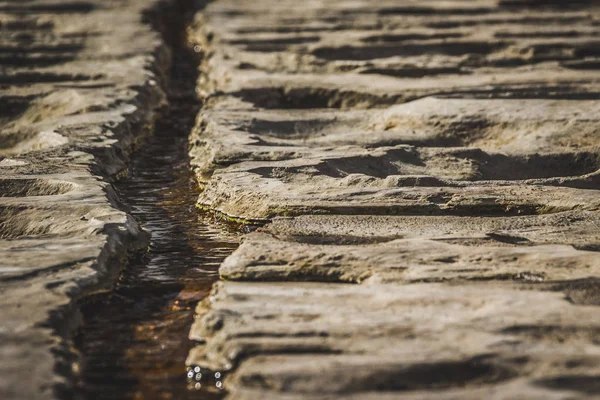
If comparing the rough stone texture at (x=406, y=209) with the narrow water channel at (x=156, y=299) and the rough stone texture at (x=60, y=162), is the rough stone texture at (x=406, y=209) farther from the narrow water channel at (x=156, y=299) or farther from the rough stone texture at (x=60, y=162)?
the rough stone texture at (x=60, y=162)

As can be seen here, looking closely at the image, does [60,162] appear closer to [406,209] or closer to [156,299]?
[156,299]

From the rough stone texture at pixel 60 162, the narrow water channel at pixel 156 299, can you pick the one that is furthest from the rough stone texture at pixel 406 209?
the rough stone texture at pixel 60 162

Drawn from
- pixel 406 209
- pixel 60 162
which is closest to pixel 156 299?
pixel 406 209

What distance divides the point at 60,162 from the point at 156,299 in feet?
5.14

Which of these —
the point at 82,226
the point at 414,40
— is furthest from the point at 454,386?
the point at 414,40

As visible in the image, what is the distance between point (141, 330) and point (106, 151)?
218 cm

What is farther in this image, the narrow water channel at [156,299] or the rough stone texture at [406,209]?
the narrow water channel at [156,299]

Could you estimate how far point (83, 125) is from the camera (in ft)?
17.7

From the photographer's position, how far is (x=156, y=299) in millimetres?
3209

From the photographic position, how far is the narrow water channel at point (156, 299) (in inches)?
101

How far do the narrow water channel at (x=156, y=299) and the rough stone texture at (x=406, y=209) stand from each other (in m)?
0.11

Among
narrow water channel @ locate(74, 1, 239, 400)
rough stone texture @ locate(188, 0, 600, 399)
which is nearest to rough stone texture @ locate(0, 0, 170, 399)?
narrow water channel @ locate(74, 1, 239, 400)

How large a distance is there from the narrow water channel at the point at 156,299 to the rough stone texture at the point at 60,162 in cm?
9

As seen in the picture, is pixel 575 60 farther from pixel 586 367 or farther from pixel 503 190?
pixel 586 367
